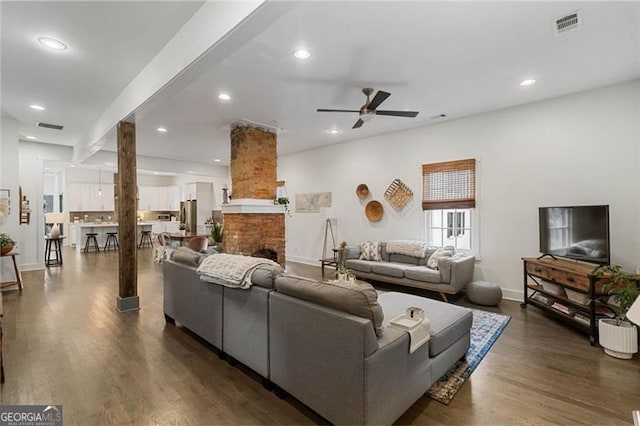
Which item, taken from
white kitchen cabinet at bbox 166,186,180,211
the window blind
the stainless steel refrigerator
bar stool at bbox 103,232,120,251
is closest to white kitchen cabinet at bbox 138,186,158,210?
white kitchen cabinet at bbox 166,186,180,211

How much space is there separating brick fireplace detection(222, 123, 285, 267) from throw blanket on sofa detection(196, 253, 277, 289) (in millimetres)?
2690

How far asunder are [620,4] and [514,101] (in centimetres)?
214

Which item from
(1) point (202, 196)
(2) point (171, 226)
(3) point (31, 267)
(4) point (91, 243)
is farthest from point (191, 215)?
(3) point (31, 267)

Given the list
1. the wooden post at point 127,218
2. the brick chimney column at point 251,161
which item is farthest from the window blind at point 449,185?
the wooden post at point 127,218

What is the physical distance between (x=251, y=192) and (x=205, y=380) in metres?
3.68

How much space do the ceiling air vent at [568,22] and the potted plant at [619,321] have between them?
241 centimetres

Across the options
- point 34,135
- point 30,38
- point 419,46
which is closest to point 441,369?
point 419,46

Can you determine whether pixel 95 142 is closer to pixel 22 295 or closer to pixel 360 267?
pixel 22 295

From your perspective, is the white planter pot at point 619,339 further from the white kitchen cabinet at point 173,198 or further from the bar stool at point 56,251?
the white kitchen cabinet at point 173,198

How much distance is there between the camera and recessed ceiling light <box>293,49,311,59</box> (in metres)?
3.03

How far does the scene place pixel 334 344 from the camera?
1.79 m

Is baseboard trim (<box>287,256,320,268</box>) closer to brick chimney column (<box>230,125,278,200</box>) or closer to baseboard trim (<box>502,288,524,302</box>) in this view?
brick chimney column (<box>230,125,278,200</box>)

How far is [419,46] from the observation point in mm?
2967

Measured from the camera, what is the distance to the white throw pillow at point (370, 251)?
5.78m
